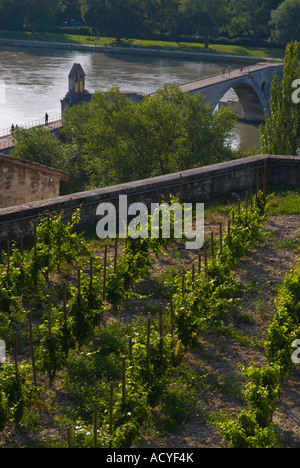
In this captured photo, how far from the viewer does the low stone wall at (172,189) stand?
11953 millimetres

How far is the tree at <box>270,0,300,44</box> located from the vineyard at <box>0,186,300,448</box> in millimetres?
75809

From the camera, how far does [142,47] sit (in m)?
87.9

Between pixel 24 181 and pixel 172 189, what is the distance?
659cm

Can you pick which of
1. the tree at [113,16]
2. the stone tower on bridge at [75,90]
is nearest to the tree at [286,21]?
the tree at [113,16]

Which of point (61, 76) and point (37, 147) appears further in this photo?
point (61, 76)

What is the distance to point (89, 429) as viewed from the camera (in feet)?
23.8

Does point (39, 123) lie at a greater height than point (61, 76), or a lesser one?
lesser

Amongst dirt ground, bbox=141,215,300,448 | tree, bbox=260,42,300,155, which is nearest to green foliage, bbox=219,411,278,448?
dirt ground, bbox=141,215,300,448

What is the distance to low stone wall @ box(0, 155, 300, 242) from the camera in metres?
12.0

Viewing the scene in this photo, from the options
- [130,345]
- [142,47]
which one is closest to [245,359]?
[130,345]

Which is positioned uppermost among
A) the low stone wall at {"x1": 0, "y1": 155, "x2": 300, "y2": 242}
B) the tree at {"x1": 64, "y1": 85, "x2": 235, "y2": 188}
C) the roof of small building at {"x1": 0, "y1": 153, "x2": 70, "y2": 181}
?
the low stone wall at {"x1": 0, "y1": 155, "x2": 300, "y2": 242}

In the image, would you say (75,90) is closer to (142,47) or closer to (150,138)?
(150,138)

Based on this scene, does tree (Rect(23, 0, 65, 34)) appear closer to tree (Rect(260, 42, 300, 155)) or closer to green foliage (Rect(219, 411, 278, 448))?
tree (Rect(260, 42, 300, 155))

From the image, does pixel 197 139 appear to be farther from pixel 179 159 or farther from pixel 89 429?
pixel 89 429
